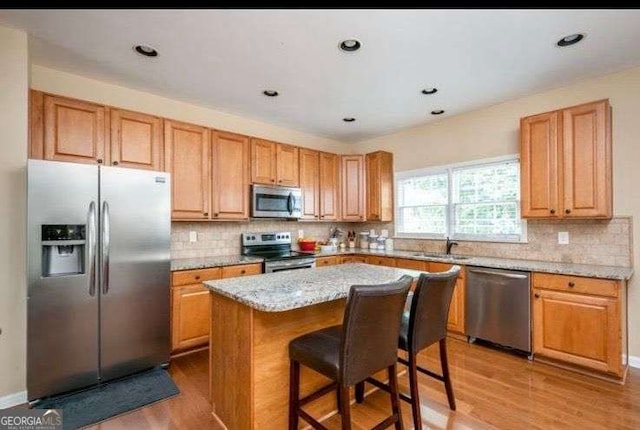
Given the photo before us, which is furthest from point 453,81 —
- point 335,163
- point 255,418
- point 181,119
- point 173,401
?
point 173,401

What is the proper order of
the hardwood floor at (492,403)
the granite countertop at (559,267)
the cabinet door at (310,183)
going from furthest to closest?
the cabinet door at (310,183) → the granite countertop at (559,267) → the hardwood floor at (492,403)

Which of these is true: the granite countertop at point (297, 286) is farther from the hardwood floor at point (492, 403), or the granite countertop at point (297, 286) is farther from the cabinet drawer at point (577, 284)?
the cabinet drawer at point (577, 284)

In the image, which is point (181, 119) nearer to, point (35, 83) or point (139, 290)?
point (35, 83)

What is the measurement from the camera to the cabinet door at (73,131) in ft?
8.41

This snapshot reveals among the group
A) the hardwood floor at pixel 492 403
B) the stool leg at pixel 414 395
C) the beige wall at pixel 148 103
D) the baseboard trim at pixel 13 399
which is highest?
the beige wall at pixel 148 103

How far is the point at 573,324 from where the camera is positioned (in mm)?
2611

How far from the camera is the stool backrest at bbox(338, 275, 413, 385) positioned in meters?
1.44

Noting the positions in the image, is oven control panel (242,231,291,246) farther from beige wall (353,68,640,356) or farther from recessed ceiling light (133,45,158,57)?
recessed ceiling light (133,45,158,57)

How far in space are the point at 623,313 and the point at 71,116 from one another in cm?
495

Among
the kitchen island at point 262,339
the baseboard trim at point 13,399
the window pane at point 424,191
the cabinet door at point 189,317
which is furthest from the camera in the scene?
the window pane at point 424,191

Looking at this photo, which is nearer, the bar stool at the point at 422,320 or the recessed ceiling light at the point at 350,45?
the bar stool at the point at 422,320

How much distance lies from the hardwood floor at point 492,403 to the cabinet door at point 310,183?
7.93 feet

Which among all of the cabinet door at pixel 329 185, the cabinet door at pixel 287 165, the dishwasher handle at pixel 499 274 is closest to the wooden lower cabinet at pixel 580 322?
the dishwasher handle at pixel 499 274
